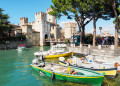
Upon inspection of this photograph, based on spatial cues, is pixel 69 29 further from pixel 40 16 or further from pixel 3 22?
pixel 3 22

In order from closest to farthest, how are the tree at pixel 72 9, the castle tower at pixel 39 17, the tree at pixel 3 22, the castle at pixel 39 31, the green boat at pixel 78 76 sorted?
the green boat at pixel 78 76 < the tree at pixel 72 9 < the tree at pixel 3 22 < the castle at pixel 39 31 < the castle tower at pixel 39 17

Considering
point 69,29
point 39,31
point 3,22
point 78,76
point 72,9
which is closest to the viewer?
point 78,76

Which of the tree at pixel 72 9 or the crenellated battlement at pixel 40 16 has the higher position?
the crenellated battlement at pixel 40 16

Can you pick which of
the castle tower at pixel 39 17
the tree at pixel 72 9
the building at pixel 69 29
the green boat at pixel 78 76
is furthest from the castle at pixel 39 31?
the green boat at pixel 78 76

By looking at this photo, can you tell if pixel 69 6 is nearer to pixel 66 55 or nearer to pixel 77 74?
pixel 66 55

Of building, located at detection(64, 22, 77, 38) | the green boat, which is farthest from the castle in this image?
the green boat

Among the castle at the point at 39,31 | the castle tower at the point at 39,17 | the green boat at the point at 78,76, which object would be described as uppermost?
the castle tower at the point at 39,17

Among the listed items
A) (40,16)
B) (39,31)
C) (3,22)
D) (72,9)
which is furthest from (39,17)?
(72,9)

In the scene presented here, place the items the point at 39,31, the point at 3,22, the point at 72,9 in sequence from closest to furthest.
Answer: the point at 72,9 → the point at 3,22 → the point at 39,31

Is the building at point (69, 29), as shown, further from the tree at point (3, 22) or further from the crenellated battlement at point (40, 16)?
the tree at point (3, 22)

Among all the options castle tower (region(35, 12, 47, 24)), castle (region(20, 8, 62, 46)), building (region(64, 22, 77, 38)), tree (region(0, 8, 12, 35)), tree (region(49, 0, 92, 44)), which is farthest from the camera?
building (region(64, 22, 77, 38))

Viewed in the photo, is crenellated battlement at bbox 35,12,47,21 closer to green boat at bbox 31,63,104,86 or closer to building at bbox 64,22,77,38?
building at bbox 64,22,77,38

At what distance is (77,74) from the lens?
8836mm

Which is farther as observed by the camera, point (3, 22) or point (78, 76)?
point (3, 22)
